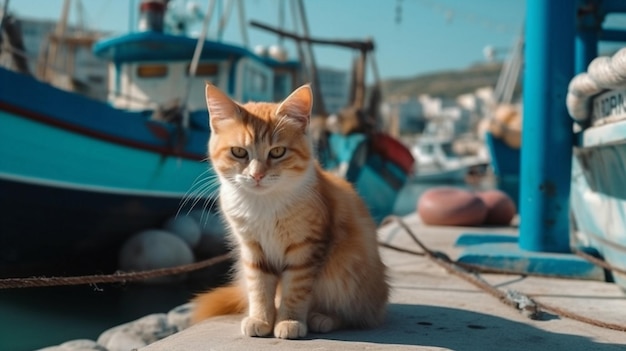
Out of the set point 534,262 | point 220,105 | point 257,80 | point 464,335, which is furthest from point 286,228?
point 257,80

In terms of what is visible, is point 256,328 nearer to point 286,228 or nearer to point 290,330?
A: point 290,330

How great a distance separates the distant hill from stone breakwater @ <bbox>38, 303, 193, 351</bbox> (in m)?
96.8

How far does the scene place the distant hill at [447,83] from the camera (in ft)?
350

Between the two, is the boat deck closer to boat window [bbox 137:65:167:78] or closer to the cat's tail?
the cat's tail

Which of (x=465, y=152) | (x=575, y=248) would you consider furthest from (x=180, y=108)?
(x=465, y=152)

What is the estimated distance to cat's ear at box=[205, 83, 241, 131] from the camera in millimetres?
2076

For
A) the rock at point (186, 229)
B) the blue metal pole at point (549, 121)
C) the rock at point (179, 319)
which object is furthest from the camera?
the rock at point (186, 229)

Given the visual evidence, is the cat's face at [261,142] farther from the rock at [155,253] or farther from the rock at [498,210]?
the rock at [498,210]

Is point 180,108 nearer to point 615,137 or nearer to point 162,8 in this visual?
point 162,8

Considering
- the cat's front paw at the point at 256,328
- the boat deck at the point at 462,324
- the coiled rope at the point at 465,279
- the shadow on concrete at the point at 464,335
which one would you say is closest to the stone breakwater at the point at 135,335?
the coiled rope at the point at 465,279

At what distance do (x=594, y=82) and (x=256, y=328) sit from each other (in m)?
1.98

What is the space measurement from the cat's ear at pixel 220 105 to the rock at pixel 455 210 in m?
4.11

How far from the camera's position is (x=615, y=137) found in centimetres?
267

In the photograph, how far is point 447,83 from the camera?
4911 inches
